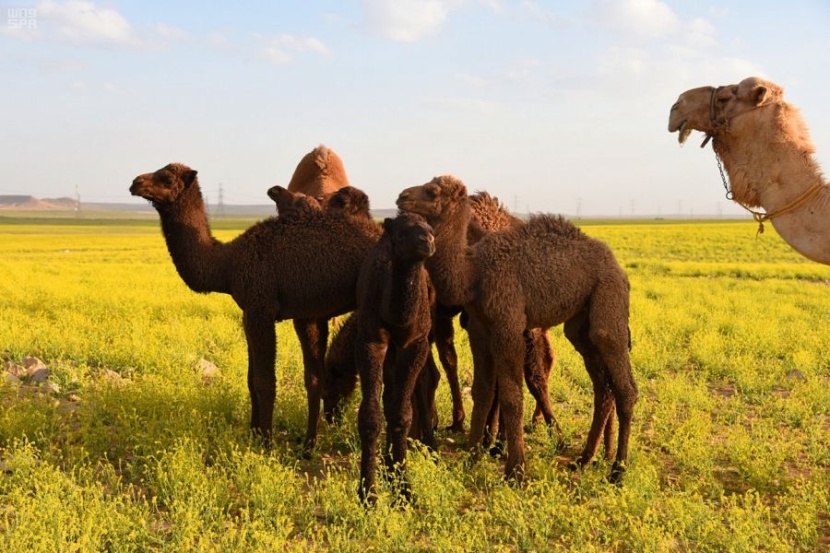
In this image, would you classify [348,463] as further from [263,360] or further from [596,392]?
[596,392]

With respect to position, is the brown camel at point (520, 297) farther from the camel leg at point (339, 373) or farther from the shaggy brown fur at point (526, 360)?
the camel leg at point (339, 373)

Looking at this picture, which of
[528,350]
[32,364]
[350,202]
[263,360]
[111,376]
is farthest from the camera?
[32,364]

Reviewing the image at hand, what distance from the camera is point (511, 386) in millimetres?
5797

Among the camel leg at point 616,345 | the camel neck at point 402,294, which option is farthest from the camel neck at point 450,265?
the camel leg at point 616,345

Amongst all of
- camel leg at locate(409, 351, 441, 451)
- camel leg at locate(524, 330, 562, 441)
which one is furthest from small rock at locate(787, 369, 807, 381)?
camel leg at locate(409, 351, 441, 451)

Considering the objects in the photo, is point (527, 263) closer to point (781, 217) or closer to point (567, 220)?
point (567, 220)

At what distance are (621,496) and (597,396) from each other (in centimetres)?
128

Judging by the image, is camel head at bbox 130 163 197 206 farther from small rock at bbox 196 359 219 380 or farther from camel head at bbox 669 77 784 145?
camel head at bbox 669 77 784 145

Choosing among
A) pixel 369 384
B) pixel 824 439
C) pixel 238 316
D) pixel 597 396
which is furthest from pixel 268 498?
pixel 238 316

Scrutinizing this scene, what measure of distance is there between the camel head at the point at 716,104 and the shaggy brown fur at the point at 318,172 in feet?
12.6

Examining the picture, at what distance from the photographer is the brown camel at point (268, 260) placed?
A: 6.16 metres

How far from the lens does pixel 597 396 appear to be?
249 inches

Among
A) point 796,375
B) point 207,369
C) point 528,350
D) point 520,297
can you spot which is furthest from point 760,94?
point 207,369

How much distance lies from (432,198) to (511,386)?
5.33ft
